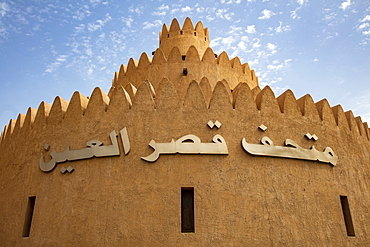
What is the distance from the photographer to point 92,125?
24.0 feet

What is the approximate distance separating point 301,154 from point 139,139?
364cm

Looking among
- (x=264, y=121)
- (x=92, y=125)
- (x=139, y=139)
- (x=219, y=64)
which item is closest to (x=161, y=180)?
(x=139, y=139)

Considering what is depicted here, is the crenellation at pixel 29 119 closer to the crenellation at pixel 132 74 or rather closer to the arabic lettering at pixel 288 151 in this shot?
the crenellation at pixel 132 74

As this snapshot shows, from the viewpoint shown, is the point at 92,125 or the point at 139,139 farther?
the point at 92,125

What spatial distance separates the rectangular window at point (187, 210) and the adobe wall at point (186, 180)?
33 cm

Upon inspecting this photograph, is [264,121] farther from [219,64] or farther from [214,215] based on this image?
[219,64]

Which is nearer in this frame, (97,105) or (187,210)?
(187,210)

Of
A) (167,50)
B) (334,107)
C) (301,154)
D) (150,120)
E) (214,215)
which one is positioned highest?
(167,50)

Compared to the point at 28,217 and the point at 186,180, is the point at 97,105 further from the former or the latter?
the point at 28,217

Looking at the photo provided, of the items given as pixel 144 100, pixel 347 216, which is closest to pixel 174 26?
pixel 144 100

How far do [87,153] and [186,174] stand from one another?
7.51ft

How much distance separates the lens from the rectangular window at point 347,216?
7018 mm

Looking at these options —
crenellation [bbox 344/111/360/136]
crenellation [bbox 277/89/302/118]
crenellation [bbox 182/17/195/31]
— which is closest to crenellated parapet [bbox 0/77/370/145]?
crenellation [bbox 277/89/302/118]

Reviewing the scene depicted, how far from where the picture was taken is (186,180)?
20.9 ft
